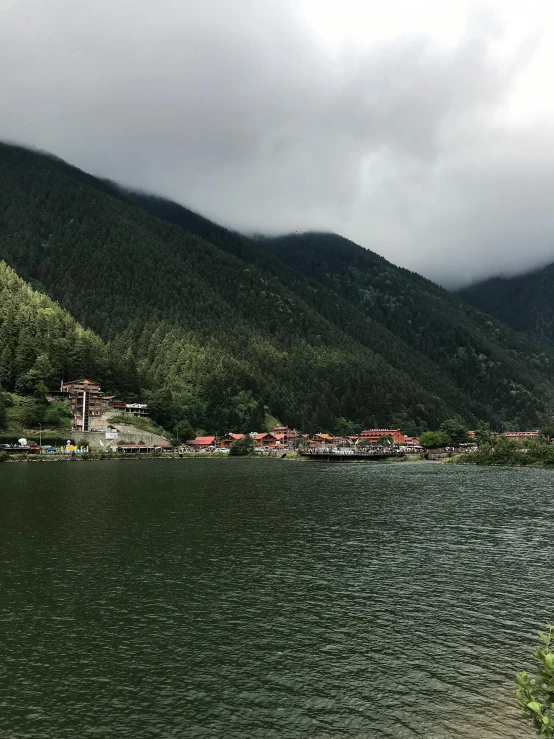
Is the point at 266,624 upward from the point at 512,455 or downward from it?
upward

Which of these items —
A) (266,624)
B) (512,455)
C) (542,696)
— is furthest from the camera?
(512,455)

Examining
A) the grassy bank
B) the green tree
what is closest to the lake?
the green tree

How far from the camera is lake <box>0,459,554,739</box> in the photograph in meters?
21.2

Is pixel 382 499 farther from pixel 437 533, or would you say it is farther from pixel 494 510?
pixel 437 533

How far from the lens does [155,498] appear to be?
83750mm

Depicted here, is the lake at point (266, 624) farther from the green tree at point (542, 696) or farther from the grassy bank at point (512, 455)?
the grassy bank at point (512, 455)

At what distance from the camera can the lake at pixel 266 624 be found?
837 inches

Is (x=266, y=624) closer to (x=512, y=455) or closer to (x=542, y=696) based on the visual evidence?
(x=542, y=696)

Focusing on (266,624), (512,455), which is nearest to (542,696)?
(266,624)

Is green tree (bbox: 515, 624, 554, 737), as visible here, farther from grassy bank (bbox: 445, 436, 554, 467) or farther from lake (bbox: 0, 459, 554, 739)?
grassy bank (bbox: 445, 436, 554, 467)

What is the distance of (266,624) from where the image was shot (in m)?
30.8

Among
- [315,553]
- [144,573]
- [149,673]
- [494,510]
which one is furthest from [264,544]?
[494,510]

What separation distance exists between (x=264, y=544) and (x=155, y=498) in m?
37.2

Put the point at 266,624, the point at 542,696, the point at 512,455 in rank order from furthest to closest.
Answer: the point at 512,455, the point at 266,624, the point at 542,696
